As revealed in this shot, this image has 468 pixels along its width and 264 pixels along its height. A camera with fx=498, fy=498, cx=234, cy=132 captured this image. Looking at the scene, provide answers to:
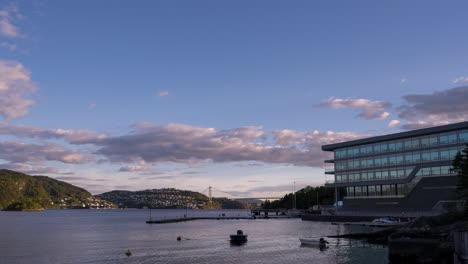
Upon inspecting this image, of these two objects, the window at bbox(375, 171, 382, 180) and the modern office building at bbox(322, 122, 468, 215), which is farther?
the window at bbox(375, 171, 382, 180)

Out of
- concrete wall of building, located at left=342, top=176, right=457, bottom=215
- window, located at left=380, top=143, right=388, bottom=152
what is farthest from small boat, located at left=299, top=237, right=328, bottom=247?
window, located at left=380, top=143, right=388, bottom=152

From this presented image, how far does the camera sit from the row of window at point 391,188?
12612 centimetres

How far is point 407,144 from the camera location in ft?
445

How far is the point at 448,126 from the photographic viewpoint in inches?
4884

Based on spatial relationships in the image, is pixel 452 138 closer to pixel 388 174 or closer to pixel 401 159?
pixel 401 159

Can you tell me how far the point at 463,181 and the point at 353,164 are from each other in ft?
226

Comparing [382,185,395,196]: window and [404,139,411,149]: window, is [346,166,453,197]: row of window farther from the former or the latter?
[404,139,411,149]: window

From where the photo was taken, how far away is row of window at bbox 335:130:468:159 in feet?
404

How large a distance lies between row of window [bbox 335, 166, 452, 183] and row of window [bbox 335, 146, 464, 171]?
2012mm

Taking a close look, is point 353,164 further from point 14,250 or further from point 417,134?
point 14,250

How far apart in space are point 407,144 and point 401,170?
733 centimetres

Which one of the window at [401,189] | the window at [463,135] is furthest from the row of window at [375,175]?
the window at [463,135]

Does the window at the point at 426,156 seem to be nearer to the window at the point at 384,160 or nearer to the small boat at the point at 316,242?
the window at the point at 384,160

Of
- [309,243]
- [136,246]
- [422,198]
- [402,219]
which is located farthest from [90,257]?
[422,198]
